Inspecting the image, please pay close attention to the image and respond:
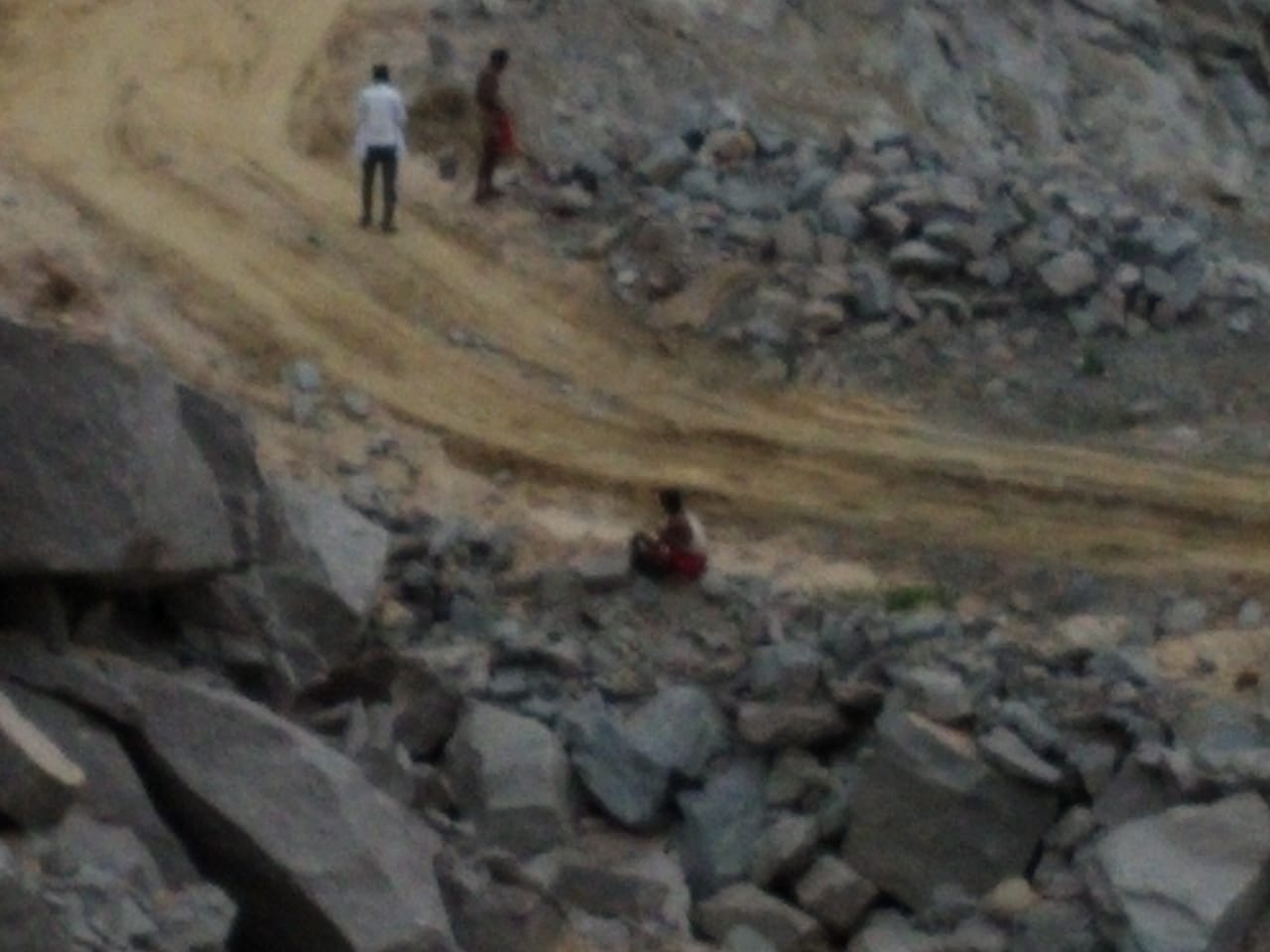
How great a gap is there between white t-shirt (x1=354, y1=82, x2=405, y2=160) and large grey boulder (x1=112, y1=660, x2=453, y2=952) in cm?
790

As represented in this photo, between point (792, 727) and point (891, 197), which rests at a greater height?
point (891, 197)

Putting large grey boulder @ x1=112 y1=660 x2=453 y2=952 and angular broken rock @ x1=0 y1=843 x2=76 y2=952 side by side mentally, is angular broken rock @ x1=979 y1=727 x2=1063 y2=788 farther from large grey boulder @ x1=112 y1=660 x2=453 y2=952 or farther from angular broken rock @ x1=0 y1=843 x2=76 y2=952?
angular broken rock @ x1=0 y1=843 x2=76 y2=952

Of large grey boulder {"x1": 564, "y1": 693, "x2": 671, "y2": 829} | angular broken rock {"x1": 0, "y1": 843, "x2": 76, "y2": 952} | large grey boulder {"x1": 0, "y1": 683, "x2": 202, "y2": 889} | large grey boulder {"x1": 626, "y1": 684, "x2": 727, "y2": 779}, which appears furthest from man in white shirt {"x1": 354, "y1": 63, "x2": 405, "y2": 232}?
angular broken rock {"x1": 0, "y1": 843, "x2": 76, "y2": 952}

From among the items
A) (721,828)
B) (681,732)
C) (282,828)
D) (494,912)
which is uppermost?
(282,828)

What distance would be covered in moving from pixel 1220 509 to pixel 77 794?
8.28 metres

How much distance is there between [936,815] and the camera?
→ 46.4 ft

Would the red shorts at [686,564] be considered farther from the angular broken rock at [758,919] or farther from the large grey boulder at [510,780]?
the angular broken rock at [758,919]

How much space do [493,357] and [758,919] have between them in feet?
18.0

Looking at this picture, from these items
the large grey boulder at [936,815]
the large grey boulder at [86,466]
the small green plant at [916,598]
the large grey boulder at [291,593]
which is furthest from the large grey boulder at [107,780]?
the small green plant at [916,598]

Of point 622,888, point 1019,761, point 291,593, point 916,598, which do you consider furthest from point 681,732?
point 291,593

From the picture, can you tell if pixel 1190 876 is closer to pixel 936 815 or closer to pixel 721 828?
pixel 936 815

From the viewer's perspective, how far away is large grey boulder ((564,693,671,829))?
14484mm

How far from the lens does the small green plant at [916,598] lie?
1588 cm

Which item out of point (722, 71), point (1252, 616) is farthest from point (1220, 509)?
point (722, 71)
